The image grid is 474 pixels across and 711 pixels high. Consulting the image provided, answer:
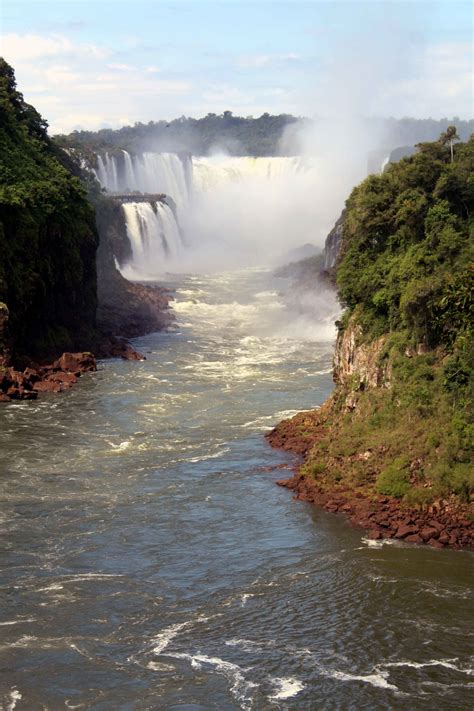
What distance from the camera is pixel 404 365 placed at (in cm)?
4062

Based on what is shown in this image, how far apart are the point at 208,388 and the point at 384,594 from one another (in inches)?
1067

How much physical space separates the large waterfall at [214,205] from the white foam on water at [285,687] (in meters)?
88.1

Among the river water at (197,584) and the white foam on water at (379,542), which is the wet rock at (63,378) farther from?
the white foam on water at (379,542)

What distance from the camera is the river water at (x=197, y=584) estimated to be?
83.7ft

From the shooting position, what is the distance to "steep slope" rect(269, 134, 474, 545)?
36.2 m

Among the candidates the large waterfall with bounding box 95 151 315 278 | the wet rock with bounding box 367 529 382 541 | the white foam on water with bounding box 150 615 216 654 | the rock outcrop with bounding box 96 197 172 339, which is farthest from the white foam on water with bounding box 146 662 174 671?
the large waterfall with bounding box 95 151 315 278

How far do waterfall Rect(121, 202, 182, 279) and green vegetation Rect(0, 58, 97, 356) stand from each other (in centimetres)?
3029

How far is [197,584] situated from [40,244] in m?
38.7

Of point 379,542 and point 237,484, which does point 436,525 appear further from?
point 237,484

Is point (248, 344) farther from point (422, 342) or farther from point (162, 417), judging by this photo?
point (422, 342)

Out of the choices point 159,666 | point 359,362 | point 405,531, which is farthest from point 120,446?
point 159,666

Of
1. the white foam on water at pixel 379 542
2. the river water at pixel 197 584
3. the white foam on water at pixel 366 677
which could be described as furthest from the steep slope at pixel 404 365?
the white foam on water at pixel 366 677

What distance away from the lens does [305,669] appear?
26203 millimetres

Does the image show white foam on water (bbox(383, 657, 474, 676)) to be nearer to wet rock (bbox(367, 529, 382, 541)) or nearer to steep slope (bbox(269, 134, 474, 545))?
steep slope (bbox(269, 134, 474, 545))
